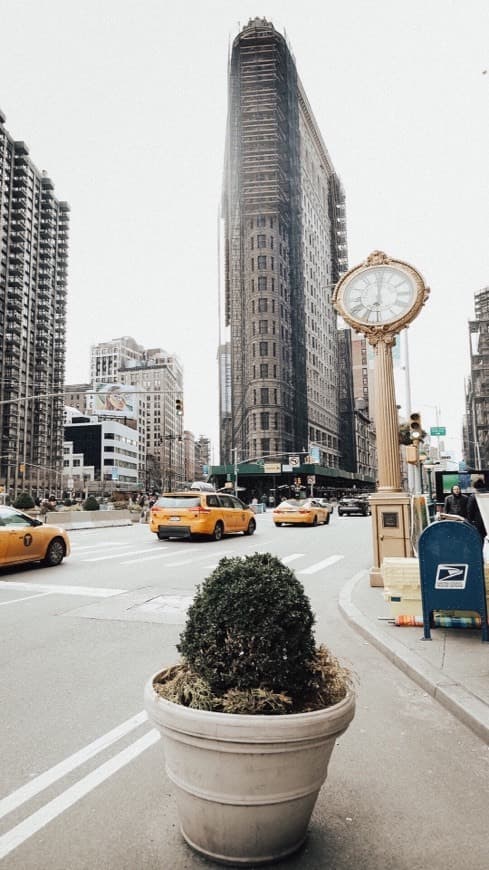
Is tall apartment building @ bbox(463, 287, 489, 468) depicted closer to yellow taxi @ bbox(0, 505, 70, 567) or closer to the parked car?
the parked car

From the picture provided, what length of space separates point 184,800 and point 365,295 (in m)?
9.53

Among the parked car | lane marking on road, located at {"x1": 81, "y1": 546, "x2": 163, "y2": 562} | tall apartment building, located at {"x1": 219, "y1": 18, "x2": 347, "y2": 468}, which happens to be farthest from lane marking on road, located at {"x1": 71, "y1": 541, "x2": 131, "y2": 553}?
tall apartment building, located at {"x1": 219, "y1": 18, "x2": 347, "y2": 468}

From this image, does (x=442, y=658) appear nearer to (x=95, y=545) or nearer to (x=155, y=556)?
(x=155, y=556)

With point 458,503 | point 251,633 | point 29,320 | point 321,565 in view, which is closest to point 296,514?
point 321,565

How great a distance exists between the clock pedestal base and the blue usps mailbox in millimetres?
3286

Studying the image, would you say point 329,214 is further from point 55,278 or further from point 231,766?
point 231,766

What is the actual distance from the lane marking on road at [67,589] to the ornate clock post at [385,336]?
14.6 ft

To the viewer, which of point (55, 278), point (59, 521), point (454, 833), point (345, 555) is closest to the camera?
point (454, 833)

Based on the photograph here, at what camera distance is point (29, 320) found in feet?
414

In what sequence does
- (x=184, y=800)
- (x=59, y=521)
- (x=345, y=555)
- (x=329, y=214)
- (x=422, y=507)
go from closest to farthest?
(x=184, y=800) → (x=422, y=507) → (x=345, y=555) → (x=59, y=521) → (x=329, y=214)

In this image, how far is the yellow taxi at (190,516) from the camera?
19.5 m

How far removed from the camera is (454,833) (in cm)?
279

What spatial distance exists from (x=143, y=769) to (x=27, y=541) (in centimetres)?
997

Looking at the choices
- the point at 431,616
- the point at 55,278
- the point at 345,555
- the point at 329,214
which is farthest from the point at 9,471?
the point at 431,616
